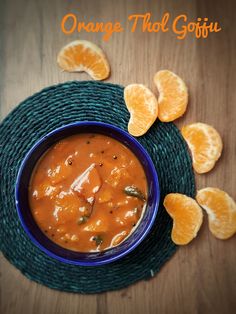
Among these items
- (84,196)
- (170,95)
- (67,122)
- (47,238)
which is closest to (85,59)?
(67,122)

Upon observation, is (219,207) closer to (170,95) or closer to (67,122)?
(170,95)

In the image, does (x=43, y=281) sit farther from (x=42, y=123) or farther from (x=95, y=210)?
(x=42, y=123)

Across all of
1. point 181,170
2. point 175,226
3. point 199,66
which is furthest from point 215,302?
point 199,66

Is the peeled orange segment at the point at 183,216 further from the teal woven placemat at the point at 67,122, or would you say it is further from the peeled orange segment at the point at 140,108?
the peeled orange segment at the point at 140,108
